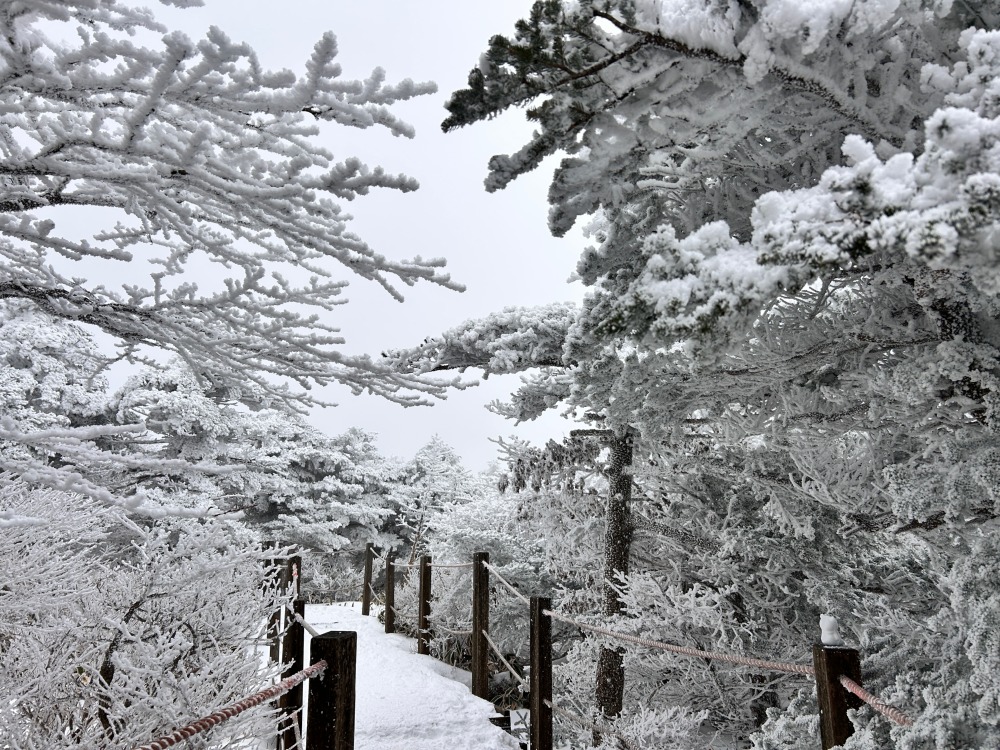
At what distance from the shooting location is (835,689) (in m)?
1.87

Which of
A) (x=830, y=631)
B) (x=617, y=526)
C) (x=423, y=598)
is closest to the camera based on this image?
(x=830, y=631)

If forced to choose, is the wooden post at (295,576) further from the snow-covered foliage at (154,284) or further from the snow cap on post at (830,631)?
the snow cap on post at (830,631)

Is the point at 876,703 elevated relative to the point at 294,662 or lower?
elevated

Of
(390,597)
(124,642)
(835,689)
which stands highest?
(835,689)

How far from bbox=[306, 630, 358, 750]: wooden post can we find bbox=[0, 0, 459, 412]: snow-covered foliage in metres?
1.06

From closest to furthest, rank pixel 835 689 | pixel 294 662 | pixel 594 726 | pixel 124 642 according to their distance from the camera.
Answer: pixel 835 689
pixel 124 642
pixel 294 662
pixel 594 726

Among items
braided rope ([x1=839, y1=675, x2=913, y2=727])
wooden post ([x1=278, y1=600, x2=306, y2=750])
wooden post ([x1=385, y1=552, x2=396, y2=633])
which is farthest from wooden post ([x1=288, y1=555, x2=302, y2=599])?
braided rope ([x1=839, y1=675, x2=913, y2=727])

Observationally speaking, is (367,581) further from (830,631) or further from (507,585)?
(830,631)

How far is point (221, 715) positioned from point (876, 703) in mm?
1756

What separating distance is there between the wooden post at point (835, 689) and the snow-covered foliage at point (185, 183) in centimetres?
175

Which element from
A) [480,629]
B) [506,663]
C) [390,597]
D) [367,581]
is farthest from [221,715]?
[367,581]

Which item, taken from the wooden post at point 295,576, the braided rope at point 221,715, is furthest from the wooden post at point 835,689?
the wooden post at point 295,576

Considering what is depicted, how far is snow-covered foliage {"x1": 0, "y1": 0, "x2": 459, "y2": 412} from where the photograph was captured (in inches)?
63.6

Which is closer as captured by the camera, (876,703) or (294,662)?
(876,703)
